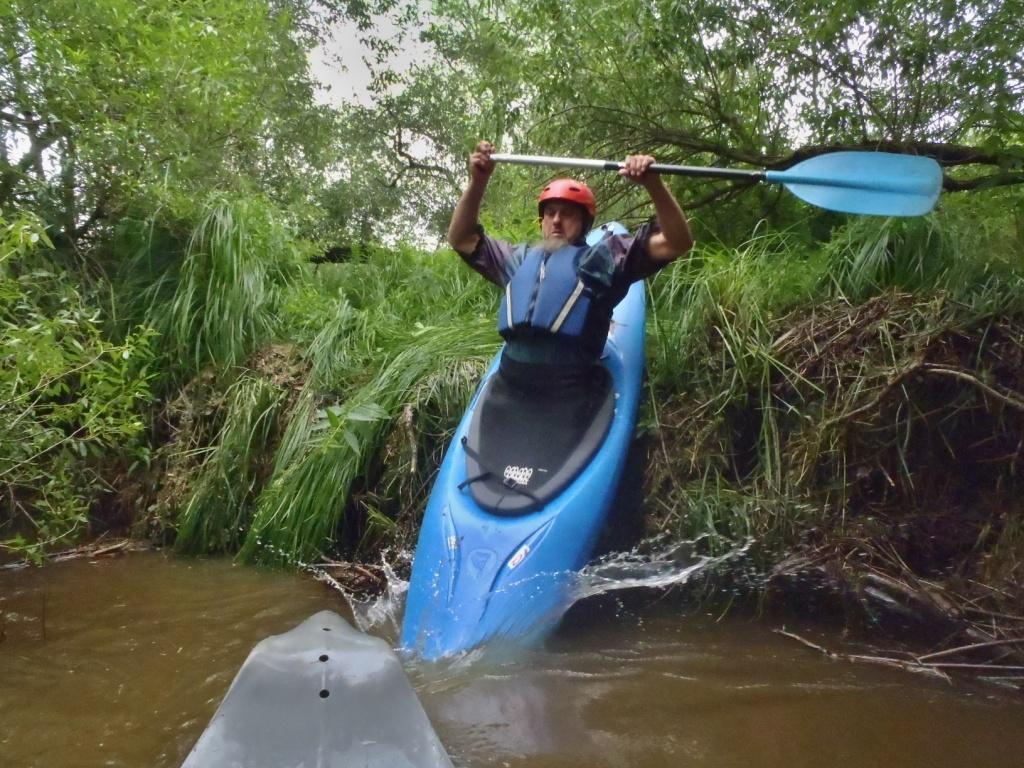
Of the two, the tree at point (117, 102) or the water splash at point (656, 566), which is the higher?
the tree at point (117, 102)

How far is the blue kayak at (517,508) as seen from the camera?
8.00ft

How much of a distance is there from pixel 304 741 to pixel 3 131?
338 cm

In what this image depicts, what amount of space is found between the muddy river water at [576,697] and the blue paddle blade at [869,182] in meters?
1.40

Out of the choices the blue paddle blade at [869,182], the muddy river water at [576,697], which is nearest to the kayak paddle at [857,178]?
the blue paddle blade at [869,182]

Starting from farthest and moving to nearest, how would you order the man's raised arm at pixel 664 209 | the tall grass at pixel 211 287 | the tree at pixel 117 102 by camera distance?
1. the tall grass at pixel 211 287
2. the tree at pixel 117 102
3. the man's raised arm at pixel 664 209

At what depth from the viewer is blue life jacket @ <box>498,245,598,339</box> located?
2893mm

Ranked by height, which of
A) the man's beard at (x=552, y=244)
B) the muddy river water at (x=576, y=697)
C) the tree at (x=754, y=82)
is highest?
the tree at (x=754, y=82)

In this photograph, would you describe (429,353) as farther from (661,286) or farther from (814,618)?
(814,618)

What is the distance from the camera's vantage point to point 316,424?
355 cm

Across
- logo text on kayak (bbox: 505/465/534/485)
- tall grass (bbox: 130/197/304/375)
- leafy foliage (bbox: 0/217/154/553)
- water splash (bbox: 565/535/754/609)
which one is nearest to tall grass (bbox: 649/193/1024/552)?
water splash (bbox: 565/535/754/609)

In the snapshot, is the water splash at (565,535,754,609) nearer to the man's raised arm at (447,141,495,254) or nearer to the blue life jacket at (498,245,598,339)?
the blue life jacket at (498,245,598,339)

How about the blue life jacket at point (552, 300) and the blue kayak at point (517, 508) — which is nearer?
the blue kayak at point (517, 508)

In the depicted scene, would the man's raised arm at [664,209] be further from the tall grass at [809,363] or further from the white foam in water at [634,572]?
the white foam in water at [634,572]

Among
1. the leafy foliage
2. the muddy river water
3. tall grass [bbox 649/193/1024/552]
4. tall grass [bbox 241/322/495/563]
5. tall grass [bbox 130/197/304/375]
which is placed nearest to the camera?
the muddy river water
